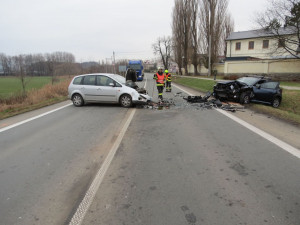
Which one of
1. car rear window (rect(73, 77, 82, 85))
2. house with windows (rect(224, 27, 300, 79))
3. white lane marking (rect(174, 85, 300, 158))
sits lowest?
white lane marking (rect(174, 85, 300, 158))

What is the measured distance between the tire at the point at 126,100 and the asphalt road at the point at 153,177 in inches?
161

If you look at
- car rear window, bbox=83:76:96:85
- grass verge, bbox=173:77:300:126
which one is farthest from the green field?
grass verge, bbox=173:77:300:126

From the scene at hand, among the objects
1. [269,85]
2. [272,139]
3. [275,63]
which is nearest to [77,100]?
[272,139]

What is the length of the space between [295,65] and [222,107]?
19586mm

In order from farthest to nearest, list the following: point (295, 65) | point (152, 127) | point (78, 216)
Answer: point (295, 65) → point (152, 127) → point (78, 216)

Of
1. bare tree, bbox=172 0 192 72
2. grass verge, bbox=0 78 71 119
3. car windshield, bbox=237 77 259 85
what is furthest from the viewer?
bare tree, bbox=172 0 192 72

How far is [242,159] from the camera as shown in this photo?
13.5 feet

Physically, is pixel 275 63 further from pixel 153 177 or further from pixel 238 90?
pixel 153 177

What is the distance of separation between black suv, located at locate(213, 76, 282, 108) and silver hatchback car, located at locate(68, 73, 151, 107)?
454cm

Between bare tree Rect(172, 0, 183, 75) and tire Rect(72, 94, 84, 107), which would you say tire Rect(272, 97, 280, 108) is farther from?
bare tree Rect(172, 0, 183, 75)

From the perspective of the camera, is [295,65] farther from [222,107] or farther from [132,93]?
[132,93]

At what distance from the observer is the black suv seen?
11016mm

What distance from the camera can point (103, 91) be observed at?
1034 cm

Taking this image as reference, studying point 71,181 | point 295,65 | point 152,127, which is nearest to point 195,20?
point 295,65
